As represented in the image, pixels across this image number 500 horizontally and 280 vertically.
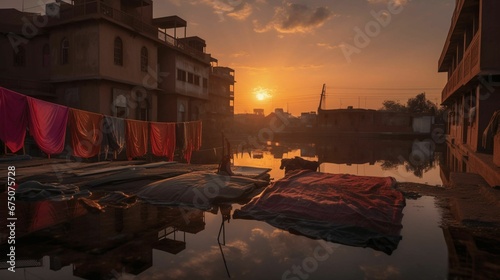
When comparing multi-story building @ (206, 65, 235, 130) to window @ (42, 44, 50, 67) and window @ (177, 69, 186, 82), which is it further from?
window @ (42, 44, 50, 67)

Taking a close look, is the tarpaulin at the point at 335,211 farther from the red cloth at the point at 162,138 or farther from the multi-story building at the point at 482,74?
the red cloth at the point at 162,138

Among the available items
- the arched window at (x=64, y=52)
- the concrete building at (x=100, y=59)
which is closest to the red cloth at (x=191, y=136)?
the concrete building at (x=100, y=59)

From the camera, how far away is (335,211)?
19.6ft

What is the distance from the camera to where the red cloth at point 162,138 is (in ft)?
46.1

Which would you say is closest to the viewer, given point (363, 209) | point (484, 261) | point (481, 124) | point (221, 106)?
point (484, 261)

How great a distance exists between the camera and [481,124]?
14.2m

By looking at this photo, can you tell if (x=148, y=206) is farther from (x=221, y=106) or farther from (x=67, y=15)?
(x=221, y=106)

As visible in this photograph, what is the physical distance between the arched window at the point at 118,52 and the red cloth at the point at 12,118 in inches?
505

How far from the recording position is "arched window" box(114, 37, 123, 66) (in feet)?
63.0

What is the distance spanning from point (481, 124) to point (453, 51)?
1377 centimetres

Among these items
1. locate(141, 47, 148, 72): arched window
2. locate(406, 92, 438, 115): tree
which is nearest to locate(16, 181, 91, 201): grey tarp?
locate(141, 47, 148, 72): arched window

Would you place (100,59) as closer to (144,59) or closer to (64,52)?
(64,52)

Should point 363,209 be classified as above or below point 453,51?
below

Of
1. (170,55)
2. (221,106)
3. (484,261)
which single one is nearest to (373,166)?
(484,261)
